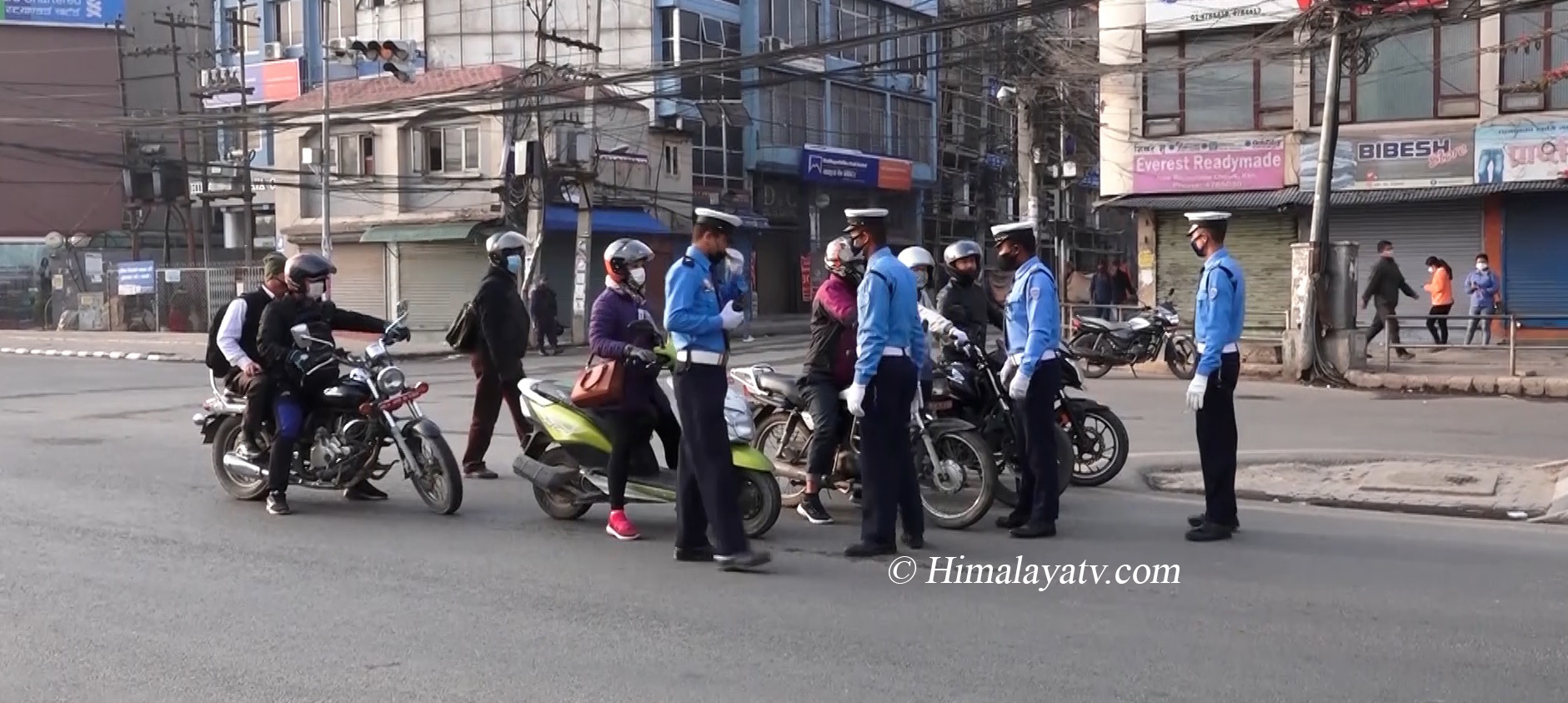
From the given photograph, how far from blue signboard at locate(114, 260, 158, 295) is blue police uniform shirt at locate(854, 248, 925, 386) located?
35.6 meters

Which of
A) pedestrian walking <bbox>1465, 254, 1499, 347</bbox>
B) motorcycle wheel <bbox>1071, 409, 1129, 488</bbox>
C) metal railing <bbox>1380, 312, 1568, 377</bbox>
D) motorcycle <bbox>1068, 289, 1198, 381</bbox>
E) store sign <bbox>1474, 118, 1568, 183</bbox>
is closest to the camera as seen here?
motorcycle wheel <bbox>1071, 409, 1129, 488</bbox>

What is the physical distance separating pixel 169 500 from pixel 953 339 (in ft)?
17.2

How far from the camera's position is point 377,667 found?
560cm

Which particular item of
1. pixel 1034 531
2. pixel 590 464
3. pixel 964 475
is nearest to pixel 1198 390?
pixel 1034 531

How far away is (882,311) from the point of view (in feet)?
24.5

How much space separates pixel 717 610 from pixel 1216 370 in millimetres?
3259

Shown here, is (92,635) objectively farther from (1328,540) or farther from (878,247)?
(1328,540)

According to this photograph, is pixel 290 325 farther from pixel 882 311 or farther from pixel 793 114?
pixel 793 114

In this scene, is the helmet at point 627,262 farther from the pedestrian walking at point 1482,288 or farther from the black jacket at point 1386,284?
the pedestrian walking at point 1482,288

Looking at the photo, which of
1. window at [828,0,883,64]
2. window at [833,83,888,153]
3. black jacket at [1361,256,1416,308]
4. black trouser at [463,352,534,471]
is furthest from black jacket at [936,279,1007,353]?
window at [828,0,883,64]

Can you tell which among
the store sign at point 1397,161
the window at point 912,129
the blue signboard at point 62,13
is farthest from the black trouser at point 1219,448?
the blue signboard at point 62,13

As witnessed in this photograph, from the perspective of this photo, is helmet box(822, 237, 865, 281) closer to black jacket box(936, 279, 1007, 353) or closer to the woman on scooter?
the woman on scooter

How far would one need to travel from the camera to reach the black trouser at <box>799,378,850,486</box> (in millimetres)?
8422

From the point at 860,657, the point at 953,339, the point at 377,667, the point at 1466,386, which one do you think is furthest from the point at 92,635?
the point at 1466,386
